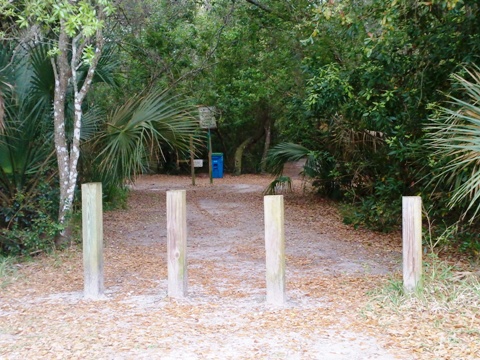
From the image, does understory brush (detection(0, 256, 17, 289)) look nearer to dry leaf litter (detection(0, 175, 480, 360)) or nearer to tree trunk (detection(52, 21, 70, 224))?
dry leaf litter (detection(0, 175, 480, 360))

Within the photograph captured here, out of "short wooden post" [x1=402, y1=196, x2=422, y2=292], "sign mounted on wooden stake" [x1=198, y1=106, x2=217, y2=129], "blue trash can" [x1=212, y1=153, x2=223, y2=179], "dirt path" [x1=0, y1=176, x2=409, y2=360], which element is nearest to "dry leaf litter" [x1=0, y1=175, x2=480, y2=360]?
"dirt path" [x1=0, y1=176, x2=409, y2=360]

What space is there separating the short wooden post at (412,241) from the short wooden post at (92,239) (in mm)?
2951

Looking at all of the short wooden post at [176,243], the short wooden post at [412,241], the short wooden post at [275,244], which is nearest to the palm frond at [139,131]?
the short wooden post at [176,243]

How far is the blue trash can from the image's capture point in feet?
79.7

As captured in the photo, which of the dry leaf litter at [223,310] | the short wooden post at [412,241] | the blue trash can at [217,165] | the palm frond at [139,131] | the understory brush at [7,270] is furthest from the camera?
the blue trash can at [217,165]

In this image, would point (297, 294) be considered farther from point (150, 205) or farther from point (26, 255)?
point (150, 205)

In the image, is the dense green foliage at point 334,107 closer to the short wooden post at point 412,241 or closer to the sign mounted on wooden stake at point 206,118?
the short wooden post at point 412,241

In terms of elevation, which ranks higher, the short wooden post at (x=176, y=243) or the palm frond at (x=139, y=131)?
the palm frond at (x=139, y=131)

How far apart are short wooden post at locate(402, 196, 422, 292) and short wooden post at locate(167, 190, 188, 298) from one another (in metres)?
2.09

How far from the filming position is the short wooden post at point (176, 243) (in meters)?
6.07

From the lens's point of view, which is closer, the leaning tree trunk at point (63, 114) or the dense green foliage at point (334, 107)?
the dense green foliage at point (334, 107)

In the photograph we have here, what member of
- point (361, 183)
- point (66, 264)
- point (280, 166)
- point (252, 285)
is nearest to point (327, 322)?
point (252, 285)

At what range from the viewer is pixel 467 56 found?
25.8 ft

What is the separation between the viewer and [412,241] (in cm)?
571
